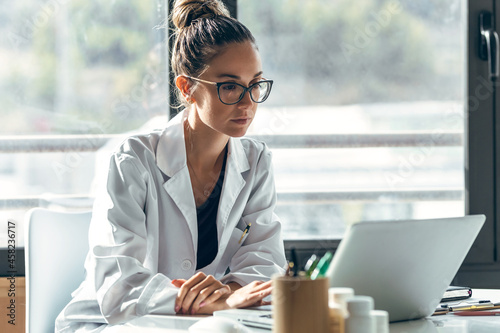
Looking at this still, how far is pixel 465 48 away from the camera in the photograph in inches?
91.1

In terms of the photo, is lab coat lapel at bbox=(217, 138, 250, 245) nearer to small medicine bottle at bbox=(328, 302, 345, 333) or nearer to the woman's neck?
the woman's neck

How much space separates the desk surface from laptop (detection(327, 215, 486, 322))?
0.03 metres

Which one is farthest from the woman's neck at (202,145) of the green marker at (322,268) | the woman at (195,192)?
the green marker at (322,268)

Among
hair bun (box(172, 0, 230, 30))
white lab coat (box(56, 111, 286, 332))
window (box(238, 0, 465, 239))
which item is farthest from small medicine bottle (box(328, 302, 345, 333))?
window (box(238, 0, 465, 239))

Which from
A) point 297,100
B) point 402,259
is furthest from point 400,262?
point 297,100

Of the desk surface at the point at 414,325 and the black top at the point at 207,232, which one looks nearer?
the desk surface at the point at 414,325

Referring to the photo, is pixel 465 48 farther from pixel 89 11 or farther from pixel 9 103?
pixel 9 103

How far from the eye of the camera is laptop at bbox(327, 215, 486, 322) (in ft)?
3.14

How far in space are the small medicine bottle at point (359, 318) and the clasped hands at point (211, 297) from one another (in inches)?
16.4

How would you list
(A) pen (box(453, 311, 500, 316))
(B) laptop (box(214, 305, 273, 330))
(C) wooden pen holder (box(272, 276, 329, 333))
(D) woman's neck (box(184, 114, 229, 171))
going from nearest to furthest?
1. (C) wooden pen holder (box(272, 276, 329, 333))
2. (B) laptop (box(214, 305, 273, 330))
3. (A) pen (box(453, 311, 500, 316))
4. (D) woman's neck (box(184, 114, 229, 171))

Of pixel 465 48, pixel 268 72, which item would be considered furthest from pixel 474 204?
pixel 268 72

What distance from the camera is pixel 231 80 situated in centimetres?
169

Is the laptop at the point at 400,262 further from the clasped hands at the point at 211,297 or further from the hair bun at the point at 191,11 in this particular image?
the hair bun at the point at 191,11

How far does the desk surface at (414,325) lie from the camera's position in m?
1.11
